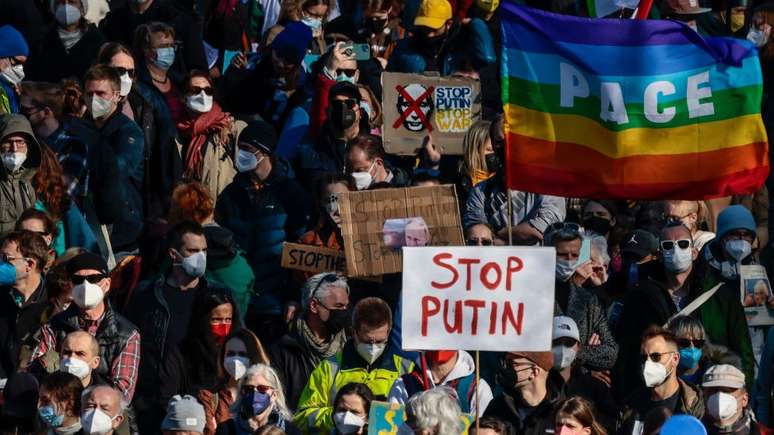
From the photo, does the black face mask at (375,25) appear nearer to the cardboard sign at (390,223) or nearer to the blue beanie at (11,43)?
the blue beanie at (11,43)

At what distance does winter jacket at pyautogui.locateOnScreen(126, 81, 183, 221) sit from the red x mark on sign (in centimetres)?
164

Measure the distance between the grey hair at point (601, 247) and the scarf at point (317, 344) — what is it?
1938 millimetres

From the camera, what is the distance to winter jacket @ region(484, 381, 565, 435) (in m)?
16.0

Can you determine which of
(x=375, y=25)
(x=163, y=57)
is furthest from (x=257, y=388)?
(x=375, y=25)

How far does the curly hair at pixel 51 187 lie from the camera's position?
18359 mm

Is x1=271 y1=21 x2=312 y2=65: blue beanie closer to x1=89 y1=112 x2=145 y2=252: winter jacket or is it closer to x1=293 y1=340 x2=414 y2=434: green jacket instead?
x1=89 y1=112 x2=145 y2=252: winter jacket

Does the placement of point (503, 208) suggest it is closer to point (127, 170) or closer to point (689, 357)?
point (689, 357)

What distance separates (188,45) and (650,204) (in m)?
4.66

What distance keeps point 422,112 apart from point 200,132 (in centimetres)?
163

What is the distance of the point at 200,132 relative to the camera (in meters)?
20.0

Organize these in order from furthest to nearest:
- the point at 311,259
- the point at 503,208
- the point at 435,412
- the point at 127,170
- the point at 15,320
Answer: the point at 127,170 → the point at 503,208 → the point at 311,259 → the point at 15,320 → the point at 435,412

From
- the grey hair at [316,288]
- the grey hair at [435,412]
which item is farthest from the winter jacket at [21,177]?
the grey hair at [435,412]

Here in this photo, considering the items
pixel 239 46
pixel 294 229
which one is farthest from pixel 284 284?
pixel 239 46

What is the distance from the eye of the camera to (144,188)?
773 inches
